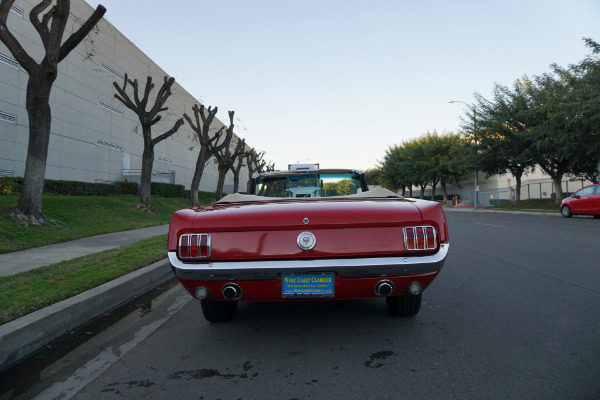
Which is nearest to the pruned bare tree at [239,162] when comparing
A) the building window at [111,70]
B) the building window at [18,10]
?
the building window at [111,70]

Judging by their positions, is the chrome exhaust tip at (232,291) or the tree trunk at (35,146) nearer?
the chrome exhaust tip at (232,291)

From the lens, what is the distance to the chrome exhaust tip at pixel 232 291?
10.1 ft

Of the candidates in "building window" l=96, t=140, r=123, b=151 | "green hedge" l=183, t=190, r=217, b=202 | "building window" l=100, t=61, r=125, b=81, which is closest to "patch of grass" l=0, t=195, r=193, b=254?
"building window" l=96, t=140, r=123, b=151

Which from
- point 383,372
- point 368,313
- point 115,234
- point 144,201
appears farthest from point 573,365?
point 144,201

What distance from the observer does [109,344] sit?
11.4ft

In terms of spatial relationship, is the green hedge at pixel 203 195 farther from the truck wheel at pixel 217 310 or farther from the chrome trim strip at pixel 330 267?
the chrome trim strip at pixel 330 267

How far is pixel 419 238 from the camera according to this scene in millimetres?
3049

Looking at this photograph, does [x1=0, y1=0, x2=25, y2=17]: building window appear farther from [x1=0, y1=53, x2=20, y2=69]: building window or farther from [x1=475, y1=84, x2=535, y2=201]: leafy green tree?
[x1=475, y1=84, x2=535, y2=201]: leafy green tree

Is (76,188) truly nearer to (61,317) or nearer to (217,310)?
(61,317)

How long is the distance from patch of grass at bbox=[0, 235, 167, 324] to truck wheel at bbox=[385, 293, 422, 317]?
328cm

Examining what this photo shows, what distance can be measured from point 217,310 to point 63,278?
8.42ft

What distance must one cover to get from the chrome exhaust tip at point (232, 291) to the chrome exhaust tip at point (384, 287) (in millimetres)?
1008

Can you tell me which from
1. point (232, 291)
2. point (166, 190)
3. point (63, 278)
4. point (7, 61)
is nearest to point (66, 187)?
point (7, 61)

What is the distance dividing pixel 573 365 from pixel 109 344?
11.5 ft
